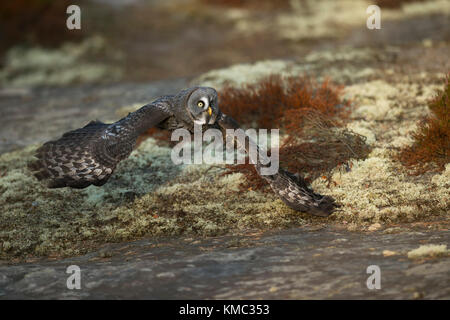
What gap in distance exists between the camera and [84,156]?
6.24 metres

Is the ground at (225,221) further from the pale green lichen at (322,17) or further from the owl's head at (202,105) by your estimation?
the pale green lichen at (322,17)

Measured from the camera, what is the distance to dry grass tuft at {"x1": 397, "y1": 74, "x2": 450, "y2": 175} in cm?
806

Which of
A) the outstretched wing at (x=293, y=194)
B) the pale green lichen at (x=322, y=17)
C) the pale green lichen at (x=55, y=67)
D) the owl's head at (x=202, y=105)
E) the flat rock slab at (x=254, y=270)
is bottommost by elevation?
the flat rock slab at (x=254, y=270)

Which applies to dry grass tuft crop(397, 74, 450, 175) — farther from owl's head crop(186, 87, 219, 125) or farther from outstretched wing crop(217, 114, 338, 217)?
owl's head crop(186, 87, 219, 125)

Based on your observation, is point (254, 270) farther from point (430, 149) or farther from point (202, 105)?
point (430, 149)

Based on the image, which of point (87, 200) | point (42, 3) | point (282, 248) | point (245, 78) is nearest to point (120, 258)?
point (282, 248)

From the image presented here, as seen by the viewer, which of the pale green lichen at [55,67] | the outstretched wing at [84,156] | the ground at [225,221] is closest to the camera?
the ground at [225,221]

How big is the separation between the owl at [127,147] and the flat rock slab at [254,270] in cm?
70

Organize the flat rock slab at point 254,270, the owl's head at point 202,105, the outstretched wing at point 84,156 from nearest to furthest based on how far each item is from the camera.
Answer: the flat rock slab at point 254,270, the outstretched wing at point 84,156, the owl's head at point 202,105

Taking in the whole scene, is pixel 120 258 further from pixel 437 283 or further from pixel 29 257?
pixel 437 283

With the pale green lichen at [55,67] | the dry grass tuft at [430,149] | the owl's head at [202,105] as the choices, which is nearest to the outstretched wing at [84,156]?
the owl's head at [202,105]

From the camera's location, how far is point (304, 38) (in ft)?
60.5

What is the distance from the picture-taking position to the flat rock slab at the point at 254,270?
498 cm

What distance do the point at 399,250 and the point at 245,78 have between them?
27.1 ft
